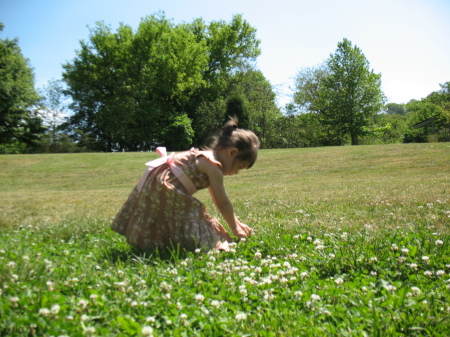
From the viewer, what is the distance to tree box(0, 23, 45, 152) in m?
43.3

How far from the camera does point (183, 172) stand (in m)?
4.24

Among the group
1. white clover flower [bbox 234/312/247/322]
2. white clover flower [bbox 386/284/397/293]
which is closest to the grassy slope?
white clover flower [bbox 386/284/397/293]

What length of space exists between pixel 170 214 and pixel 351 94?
47722 millimetres

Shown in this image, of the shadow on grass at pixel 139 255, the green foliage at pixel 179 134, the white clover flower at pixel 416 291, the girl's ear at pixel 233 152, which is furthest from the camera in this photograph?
the green foliage at pixel 179 134

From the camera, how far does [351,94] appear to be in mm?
47969

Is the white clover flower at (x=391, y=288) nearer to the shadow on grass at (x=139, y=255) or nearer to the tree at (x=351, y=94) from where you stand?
the shadow on grass at (x=139, y=255)

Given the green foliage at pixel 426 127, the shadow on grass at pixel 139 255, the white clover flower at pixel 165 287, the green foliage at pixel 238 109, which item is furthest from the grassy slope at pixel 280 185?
the green foliage at pixel 426 127

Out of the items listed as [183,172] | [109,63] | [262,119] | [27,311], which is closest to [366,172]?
[183,172]

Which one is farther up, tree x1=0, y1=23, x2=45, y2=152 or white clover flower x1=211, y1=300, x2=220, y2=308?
tree x1=0, y1=23, x2=45, y2=152

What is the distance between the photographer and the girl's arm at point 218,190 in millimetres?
4039

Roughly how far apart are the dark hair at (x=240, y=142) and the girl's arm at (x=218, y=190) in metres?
0.29

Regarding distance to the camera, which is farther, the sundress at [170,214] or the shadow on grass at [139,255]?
the sundress at [170,214]

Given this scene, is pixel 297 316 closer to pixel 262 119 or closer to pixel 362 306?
pixel 362 306

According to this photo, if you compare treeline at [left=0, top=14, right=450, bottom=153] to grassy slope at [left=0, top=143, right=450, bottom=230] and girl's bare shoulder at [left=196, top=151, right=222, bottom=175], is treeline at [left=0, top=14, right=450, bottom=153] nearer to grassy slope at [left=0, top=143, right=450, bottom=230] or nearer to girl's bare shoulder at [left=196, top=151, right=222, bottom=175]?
grassy slope at [left=0, top=143, right=450, bottom=230]
